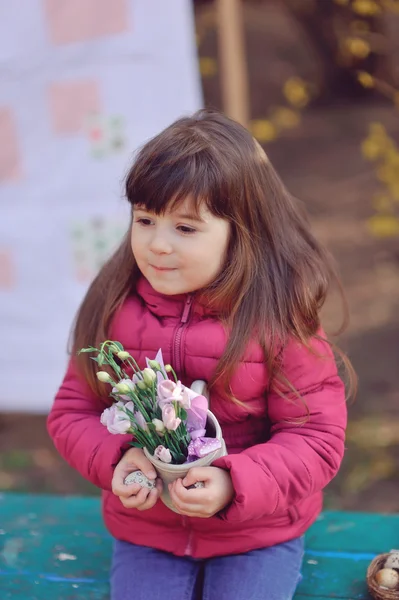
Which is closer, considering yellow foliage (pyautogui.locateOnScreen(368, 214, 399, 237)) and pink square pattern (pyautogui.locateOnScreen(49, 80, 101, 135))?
pink square pattern (pyautogui.locateOnScreen(49, 80, 101, 135))

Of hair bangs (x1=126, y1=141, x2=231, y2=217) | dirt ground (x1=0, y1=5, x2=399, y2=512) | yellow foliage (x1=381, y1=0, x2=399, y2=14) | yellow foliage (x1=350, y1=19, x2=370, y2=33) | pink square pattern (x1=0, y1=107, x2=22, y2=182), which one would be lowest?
dirt ground (x1=0, y1=5, x2=399, y2=512)

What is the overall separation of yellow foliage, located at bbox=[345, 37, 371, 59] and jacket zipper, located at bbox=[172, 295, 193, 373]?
207 cm

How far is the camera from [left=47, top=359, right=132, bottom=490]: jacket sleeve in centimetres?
177

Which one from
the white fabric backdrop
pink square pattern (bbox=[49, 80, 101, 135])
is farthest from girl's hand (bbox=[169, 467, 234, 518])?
pink square pattern (bbox=[49, 80, 101, 135])

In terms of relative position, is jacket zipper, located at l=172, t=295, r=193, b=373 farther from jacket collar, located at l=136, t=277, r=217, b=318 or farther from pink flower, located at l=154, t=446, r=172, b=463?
pink flower, located at l=154, t=446, r=172, b=463

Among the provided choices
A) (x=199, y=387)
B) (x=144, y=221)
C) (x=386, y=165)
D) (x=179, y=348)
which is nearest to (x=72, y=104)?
(x=386, y=165)

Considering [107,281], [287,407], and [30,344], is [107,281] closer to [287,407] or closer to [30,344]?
[287,407]

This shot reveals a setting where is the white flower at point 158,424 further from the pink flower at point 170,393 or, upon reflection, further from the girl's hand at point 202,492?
the girl's hand at point 202,492

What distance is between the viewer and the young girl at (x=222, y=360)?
1666 millimetres

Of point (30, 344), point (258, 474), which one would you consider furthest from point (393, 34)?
point (258, 474)

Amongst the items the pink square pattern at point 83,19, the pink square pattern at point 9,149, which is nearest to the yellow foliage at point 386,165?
the pink square pattern at point 83,19

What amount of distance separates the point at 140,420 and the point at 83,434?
324mm

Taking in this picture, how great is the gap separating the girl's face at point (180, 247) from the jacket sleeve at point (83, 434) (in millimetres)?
351

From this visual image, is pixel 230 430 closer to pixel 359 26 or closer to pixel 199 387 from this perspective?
pixel 199 387
